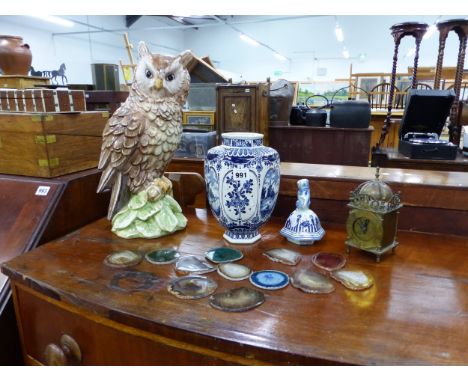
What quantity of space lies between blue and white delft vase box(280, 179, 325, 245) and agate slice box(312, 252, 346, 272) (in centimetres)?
6

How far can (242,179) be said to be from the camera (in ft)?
2.58

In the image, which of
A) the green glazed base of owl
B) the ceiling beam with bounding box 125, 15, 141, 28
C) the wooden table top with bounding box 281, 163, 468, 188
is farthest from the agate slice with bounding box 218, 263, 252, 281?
the ceiling beam with bounding box 125, 15, 141, 28

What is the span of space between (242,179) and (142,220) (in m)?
0.30

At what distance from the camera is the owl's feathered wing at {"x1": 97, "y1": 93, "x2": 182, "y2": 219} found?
2.81ft

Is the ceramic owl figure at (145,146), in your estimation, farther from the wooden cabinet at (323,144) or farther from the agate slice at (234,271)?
the wooden cabinet at (323,144)

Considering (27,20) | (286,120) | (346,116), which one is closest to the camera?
(346,116)

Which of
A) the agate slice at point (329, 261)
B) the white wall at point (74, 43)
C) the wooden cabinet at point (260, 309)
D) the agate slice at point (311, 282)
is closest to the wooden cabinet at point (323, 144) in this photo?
the wooden cabinet at point (260, 309)

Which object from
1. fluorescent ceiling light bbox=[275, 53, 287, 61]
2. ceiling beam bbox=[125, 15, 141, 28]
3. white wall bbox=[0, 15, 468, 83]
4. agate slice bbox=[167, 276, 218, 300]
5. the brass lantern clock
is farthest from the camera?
fluorescent ceiling light bbox=[275, 53, 287, 61]

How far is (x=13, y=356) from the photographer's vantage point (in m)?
0.87

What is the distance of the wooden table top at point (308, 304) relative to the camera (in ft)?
1.65

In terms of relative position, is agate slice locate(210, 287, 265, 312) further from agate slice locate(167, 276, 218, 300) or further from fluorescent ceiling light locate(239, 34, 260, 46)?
fluorescent ceiling light locate(239, 34, 260, 46)

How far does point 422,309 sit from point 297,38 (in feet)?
30.7

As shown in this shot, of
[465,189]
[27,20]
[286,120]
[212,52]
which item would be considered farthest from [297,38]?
[465,189]

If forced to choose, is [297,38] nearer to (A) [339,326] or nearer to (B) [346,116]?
(B) [346,116]
